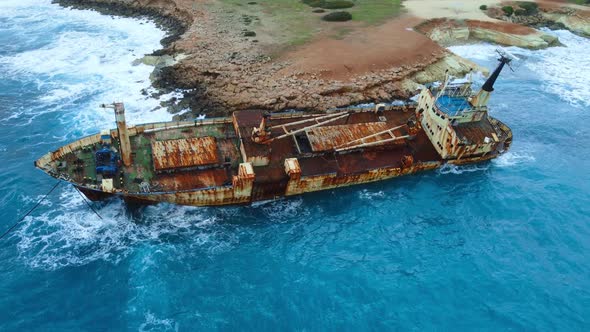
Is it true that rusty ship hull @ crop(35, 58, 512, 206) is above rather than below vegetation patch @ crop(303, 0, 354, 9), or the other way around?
below

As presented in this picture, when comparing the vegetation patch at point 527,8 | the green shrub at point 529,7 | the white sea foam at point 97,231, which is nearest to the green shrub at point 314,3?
the vegetation patch at point 527,8

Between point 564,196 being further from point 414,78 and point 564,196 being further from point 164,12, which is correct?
point 164,12

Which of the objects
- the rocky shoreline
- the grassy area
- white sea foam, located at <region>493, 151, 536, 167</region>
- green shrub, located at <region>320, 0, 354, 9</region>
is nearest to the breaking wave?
white sea foam, located at <region>493, 151, 536, 167</region>

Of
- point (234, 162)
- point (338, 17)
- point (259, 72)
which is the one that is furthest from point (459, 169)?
point (338, 17)

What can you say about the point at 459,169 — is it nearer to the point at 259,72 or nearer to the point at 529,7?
the point at 259,72

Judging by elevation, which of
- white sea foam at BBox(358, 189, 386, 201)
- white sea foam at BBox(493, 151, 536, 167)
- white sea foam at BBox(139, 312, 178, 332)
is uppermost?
white sea foam at BBox(493, 151, 536, 167)

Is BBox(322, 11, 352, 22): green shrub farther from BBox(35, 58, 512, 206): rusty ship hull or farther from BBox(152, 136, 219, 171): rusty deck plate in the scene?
BBox(152, 136, 219, 171): rusty deck plate

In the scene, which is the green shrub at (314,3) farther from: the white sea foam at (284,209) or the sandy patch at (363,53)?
the white sea foam at (284,209)

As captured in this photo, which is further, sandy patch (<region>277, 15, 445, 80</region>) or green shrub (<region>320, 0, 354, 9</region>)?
green shrub (<region>320, 0, 354, 9</region>)
